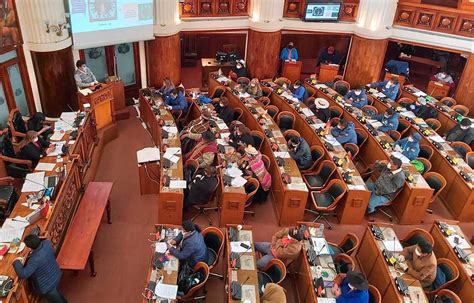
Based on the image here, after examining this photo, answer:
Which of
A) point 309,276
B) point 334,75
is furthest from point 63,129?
point 334,75

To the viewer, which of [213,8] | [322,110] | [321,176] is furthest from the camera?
[213,8]

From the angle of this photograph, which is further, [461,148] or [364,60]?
[364,60]

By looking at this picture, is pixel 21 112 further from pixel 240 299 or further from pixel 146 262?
pixel 240 299

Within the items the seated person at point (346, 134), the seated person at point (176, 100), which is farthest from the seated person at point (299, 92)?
the seated person at point (176, 100)

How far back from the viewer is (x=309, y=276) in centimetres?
702

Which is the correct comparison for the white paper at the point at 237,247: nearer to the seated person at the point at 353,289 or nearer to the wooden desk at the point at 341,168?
the seated person at the point at 353,289

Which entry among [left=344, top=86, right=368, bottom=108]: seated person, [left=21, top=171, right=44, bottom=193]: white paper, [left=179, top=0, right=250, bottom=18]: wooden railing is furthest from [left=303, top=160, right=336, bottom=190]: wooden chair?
[left=179, top=0, right=250, bottom=18]: wooden railing

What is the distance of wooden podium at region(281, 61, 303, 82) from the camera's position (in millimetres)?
16078

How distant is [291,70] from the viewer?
1625cm

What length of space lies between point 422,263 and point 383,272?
0.67 metres

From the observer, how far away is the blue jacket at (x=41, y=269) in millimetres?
6191

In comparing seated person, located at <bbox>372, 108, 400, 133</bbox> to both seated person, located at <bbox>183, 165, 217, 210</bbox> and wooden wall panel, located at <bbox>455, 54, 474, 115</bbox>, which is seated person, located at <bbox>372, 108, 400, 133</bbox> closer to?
wooden wall panel, located at <bbox>455, 54, 474, 115</bbox>

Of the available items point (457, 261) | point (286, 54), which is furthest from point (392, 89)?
point (457, 261)

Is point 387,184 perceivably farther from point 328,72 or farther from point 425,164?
point 328,72
